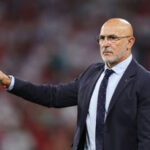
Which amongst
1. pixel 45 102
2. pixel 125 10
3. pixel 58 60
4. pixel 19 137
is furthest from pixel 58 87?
pixel 125 10

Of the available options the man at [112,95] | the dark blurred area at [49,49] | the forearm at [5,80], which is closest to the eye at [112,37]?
the man at [112,95]

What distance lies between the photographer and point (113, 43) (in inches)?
141

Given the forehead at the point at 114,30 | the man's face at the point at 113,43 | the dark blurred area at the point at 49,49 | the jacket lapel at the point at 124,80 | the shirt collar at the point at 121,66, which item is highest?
the forehead at the point at 114,30

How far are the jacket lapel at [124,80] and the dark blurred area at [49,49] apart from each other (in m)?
2.69

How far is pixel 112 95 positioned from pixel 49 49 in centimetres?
372

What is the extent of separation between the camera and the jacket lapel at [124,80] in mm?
3512

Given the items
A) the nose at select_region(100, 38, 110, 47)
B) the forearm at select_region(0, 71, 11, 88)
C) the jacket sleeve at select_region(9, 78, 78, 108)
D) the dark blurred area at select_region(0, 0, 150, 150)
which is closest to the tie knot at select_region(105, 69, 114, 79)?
the nose at select_region(100, 38, 110, 47)

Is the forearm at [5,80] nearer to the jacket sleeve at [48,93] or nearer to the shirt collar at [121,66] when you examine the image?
the jacket sleeve at [48,93]

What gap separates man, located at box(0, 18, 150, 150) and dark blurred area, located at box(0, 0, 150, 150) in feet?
8.25

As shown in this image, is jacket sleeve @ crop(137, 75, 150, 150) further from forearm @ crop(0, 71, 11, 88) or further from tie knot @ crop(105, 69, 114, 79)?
forearm @ crop(0, 71, 11, 88)

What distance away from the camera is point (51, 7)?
7.77m

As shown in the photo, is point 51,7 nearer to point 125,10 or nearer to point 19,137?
point 125,10

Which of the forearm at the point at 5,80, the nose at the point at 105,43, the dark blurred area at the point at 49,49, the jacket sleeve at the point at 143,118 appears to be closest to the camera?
the jacket sleeve at the point at 143,118

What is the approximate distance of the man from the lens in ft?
11.3
